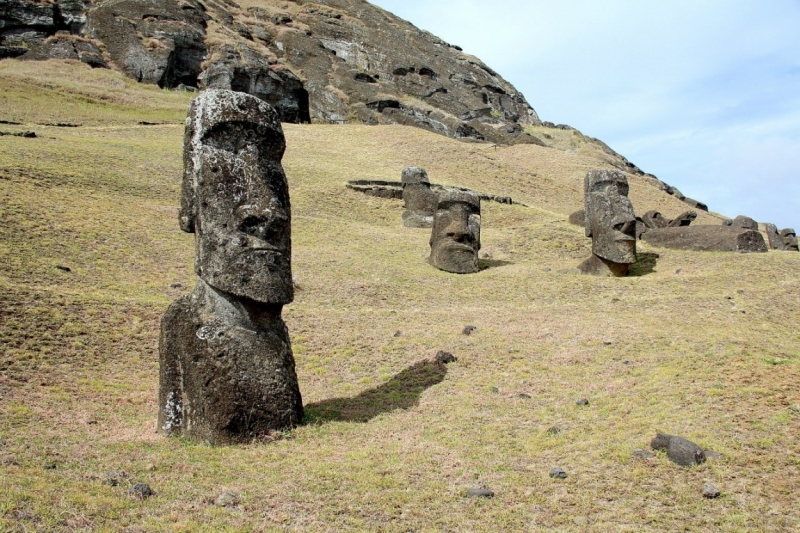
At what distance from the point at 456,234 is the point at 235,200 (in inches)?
518

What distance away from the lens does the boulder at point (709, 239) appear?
2169 centimetres

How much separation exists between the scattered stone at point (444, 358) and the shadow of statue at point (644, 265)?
10.2 metres

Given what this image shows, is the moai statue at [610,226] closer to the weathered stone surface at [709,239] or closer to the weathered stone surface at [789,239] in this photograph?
the weathered stone surface at [709,239]

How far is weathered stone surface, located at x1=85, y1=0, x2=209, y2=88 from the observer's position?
52750 mm

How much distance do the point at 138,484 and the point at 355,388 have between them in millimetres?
5114

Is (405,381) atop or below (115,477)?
atop

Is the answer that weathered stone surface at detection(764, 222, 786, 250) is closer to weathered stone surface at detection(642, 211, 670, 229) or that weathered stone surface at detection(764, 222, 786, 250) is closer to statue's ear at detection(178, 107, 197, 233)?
weathered stone surface at detection(642, 211, 670, 229)

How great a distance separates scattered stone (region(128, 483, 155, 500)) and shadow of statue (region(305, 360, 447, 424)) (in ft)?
9.60

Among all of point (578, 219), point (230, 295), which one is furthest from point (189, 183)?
point (578, 219)

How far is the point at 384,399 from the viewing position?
1027cm

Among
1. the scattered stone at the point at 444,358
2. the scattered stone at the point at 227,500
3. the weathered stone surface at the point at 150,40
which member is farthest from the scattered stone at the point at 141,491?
the weathered stone surface at the point at 150,40

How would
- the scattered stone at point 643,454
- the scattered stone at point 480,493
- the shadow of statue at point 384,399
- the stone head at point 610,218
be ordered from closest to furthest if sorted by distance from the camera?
1. the scattered stone at point 480,493
2. the scattered stone at point 643,454
3. the shadow of statue at point 384,399
4. the stone head at point 610,218

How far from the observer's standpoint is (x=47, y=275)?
1512cm

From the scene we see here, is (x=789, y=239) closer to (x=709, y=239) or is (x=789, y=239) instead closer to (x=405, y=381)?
(x=709, y=239)
